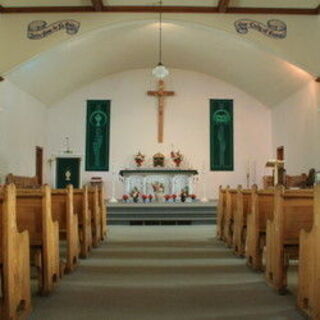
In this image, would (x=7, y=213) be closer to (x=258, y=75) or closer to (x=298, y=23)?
(x=298, y=23)

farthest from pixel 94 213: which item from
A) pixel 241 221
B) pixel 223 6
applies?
pixel 223 6

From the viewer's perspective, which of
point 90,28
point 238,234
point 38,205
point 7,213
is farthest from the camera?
point 90,28

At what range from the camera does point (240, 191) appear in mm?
5035

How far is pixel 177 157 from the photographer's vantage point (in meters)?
12.7

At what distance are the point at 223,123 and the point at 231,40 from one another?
370 cm

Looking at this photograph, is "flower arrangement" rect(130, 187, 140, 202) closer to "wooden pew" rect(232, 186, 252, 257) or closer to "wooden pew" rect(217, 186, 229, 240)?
"wooden pew" rect(217, 186, 229, 240)

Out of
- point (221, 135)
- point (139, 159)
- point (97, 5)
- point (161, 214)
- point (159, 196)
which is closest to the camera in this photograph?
point (161, 214)

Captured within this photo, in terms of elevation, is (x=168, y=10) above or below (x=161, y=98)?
above

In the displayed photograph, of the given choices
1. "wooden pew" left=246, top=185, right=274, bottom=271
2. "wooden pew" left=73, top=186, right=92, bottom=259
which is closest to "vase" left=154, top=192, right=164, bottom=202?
"wooden pew" left=73, top=186, right=92, bottom=259

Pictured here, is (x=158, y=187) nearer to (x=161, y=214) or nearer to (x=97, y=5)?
(x=161, y=214)

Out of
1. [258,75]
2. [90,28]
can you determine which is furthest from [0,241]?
[258,75]

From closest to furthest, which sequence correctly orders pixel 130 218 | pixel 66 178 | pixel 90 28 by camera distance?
pixel 130 218 < pixel 90 28 < pixel 66 178

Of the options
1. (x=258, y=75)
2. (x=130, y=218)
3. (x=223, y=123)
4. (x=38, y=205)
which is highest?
(x=258, y=75)

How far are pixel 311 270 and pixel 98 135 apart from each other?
11.1m
